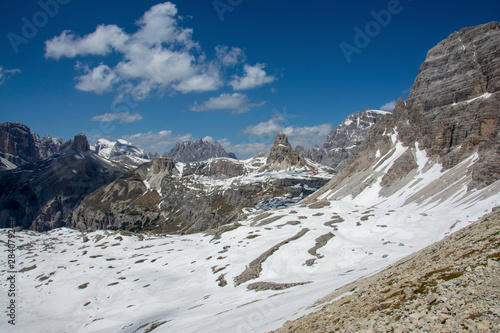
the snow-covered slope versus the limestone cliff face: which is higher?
the limestone cliff face

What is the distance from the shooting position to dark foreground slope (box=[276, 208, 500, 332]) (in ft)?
30.2

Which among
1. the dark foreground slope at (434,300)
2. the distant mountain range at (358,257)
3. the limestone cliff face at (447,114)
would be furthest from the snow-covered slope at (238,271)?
the limestone cliff face at (447,114)

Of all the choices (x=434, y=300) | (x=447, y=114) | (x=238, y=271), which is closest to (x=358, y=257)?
(x=238, y=271)

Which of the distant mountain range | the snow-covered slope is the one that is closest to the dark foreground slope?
the distant mountain range

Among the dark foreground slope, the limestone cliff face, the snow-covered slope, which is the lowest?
the snow-covered slope

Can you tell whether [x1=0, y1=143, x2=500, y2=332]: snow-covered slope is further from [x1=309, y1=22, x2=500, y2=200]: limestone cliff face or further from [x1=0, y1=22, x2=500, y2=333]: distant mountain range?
[x1=309, y1=22, x2=500, y2=200]: limestone cliff face

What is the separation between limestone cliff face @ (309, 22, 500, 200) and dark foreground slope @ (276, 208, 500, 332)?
9296 centimetres

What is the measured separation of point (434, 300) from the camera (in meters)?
10.9

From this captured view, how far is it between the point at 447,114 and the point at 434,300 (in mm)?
144997

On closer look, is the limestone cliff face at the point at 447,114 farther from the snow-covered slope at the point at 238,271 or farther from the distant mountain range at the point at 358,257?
the snow-covered slope at the point at 238,271

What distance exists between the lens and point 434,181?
102 m

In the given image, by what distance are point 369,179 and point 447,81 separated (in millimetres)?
60156

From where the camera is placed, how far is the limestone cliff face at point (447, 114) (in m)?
107

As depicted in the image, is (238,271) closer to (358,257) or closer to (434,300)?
(358,257)
